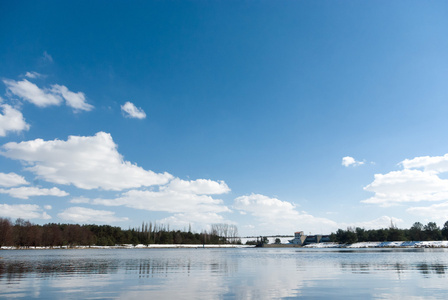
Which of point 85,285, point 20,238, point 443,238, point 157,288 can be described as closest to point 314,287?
point 157,288

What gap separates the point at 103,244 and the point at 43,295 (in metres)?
183

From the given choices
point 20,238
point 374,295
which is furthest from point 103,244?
point 374,295

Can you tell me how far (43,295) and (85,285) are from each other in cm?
504

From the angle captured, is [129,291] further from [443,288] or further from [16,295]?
[443,288]

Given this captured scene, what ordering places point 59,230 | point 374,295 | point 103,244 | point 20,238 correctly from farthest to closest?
point 103,244
point 59,230
point 20,238
point 374,295

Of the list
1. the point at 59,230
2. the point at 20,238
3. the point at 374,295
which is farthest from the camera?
the point at 59,230

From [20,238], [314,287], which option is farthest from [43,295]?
[20,238]

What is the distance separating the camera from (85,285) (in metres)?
25.7

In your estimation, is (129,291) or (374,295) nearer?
(374,295)

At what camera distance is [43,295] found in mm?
20906

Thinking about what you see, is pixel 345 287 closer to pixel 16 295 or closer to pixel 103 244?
pixel 16 295

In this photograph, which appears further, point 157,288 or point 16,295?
point 157,288

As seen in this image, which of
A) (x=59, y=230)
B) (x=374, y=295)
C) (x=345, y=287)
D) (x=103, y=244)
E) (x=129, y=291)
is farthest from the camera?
(x=103, y=244)

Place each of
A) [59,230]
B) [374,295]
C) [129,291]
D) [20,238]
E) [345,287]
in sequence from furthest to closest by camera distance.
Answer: [59,230]
[20,238]
[345,287]
[129,291]
[374,295]
